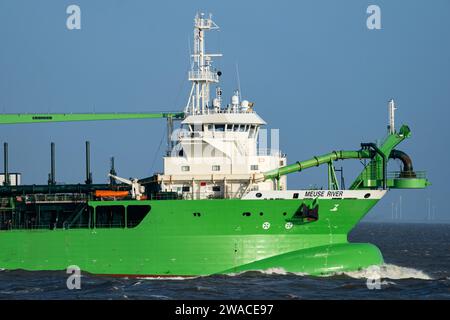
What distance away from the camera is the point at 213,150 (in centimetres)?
4497

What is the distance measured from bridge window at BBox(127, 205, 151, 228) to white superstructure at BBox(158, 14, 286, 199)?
203cm

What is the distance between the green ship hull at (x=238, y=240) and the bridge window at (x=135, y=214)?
1.19 feet

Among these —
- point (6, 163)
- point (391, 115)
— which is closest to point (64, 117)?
point (6, 163)

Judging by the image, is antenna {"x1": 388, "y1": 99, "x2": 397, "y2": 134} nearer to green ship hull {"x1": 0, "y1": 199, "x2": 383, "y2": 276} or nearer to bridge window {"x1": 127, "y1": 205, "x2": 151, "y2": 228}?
green ship hull {"x1": 0, "y1": 199, "x2": 383, "y2": 276}

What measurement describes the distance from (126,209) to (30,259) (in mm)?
5383

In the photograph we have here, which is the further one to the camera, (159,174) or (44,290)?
(159,174)

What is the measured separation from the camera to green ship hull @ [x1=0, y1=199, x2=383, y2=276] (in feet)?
138

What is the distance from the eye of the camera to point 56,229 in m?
44.6

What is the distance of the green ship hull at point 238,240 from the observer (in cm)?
4194

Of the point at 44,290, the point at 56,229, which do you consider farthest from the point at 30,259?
the point at 44,290

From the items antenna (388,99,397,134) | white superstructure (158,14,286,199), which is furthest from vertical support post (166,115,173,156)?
antenna (388,99,397,134)

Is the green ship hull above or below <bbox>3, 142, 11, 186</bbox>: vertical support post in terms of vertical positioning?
below

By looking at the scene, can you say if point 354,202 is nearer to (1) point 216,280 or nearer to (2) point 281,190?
(2) point 281,190

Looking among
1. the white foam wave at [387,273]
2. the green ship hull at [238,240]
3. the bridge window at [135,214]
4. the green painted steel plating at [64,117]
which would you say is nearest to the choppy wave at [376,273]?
the white foam wave at [387,273]
